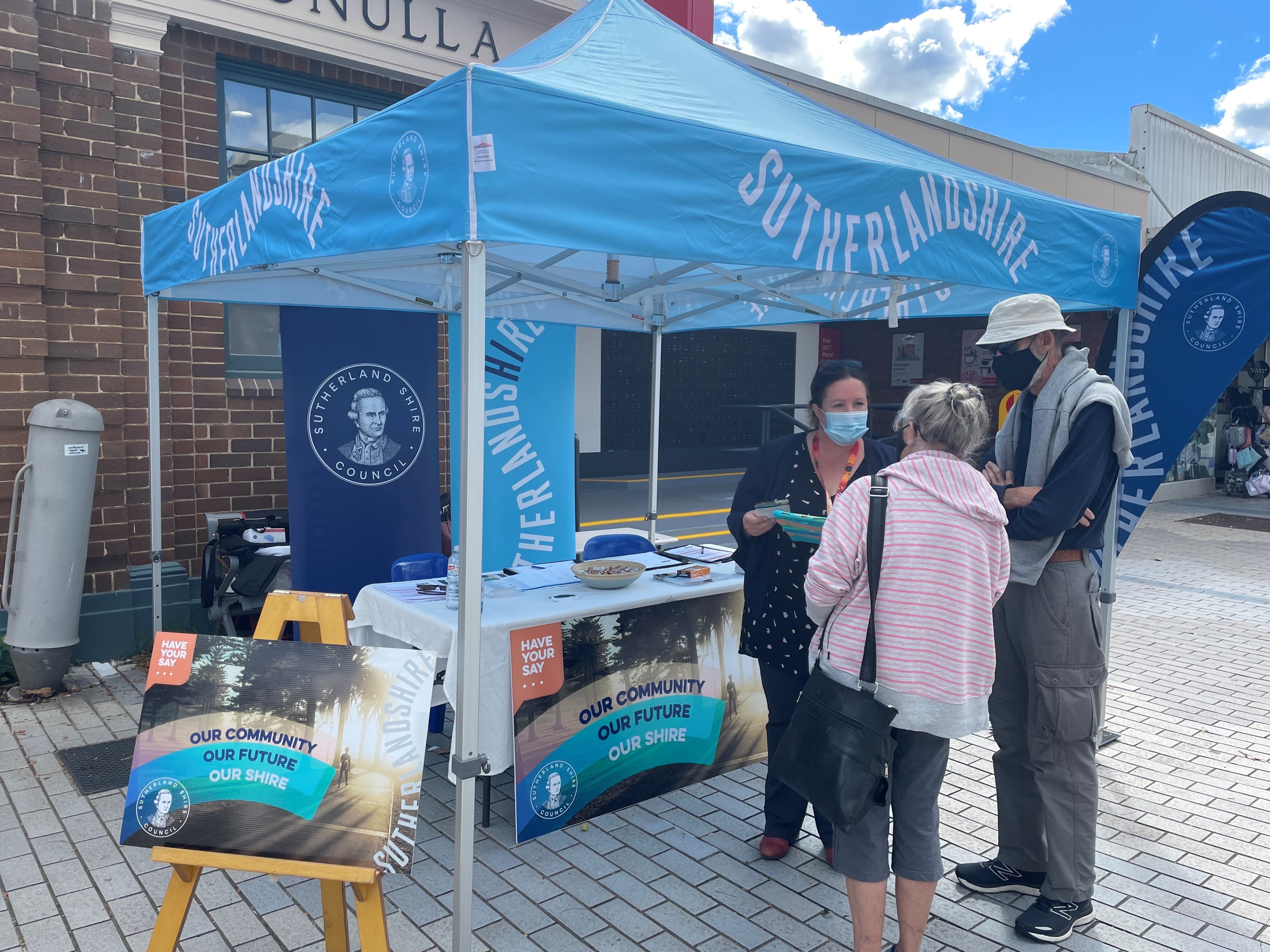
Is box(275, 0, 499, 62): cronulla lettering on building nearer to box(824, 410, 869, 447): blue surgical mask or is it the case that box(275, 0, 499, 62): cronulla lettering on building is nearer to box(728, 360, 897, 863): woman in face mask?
box(728, 360, 897, 863): woman in face mask

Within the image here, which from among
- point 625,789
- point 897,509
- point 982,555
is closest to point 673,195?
point 897,509

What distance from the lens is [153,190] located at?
5.99 m

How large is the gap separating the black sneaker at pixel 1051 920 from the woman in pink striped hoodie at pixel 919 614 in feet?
2.13

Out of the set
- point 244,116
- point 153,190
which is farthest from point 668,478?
point 153,190

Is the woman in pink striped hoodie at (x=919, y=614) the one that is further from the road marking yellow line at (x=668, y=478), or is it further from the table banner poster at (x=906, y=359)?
the table banner poster at (x=906, y=359)

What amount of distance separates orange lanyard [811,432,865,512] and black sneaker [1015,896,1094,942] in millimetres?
1574

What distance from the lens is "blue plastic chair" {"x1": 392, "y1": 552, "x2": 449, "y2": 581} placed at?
452 centimetres

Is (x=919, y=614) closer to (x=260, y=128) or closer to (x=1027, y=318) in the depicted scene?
(x=1027, y=318)

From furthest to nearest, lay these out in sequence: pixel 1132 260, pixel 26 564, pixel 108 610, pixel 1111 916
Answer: pixel 108 610 < pixel 26 564 < pixel 1132 260 < pixel 1111 916

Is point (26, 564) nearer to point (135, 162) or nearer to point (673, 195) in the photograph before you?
point (135, 162)

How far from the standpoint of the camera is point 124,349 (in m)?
5.89

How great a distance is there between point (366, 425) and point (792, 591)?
11.1 ft

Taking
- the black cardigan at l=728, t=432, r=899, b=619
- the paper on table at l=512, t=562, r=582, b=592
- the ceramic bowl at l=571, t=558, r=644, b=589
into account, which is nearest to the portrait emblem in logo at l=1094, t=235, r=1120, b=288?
the black cardigan at l=728, t=432, r=899, b=619

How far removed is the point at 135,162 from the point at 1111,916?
268 inches
